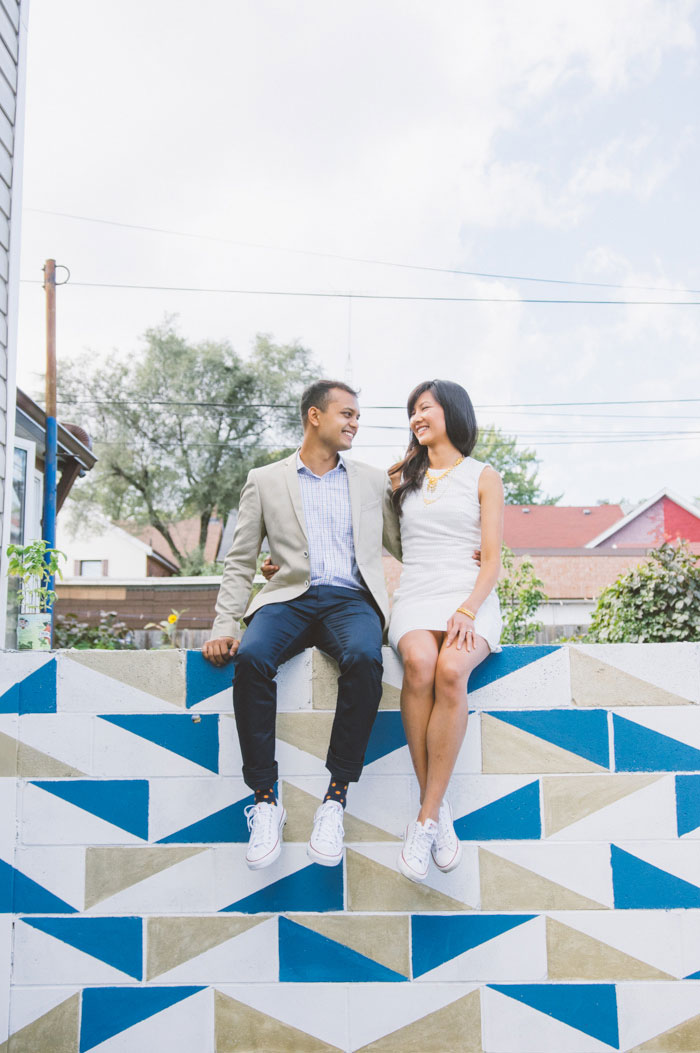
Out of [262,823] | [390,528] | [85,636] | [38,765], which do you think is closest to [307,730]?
[262,823]

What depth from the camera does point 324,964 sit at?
8.43ft

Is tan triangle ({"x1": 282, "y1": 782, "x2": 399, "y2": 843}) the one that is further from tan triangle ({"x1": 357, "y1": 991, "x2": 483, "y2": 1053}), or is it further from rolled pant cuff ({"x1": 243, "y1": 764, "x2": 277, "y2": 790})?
tan triangle ({"x1": 357, "y1": 991, "x2": 483, "y2": 1053})

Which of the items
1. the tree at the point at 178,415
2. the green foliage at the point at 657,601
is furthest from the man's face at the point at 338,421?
the tree at the point at 178,415

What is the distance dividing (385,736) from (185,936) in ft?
2.88

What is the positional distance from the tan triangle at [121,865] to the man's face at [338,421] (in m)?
1.43

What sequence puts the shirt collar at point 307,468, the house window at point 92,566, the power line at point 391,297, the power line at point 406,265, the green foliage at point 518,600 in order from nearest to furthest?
the shirt collar at point 307,468, the green foliage at point 518,600, the power line at point 391,297, the power line at point 406,265, the house window at point 92,566

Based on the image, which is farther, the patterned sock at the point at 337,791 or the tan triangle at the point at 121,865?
the tan triangle at the point at 121,865

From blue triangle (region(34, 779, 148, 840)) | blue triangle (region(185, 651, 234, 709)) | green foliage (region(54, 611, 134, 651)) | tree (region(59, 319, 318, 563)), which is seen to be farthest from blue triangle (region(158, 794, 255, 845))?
tree (region(59, 319, 318, 563))

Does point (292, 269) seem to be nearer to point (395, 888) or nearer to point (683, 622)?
point (683, 622)

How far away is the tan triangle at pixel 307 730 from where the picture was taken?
2639mm

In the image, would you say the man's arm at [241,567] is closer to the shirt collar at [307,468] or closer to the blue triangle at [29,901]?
the shirt collar at [307,468]

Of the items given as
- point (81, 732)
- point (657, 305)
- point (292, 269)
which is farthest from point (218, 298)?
point (81, 732)

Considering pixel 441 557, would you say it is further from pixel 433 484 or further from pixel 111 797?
pixel 111 797

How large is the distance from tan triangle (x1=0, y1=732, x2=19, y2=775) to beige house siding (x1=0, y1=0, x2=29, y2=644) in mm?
569
